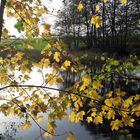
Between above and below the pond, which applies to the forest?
above

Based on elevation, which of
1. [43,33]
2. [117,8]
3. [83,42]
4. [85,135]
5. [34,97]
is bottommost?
[85,135]

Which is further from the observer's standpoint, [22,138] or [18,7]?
[22,138]

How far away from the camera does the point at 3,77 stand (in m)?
8.02

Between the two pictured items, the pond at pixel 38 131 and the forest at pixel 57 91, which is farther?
the pond at pixel 38 131

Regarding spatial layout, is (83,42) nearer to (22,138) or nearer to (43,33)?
(22,138)

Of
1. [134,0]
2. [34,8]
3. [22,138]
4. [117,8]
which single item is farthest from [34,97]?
[117,8]

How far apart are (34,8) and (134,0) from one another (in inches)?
2434

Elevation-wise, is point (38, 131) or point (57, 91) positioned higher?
point (57, 91)

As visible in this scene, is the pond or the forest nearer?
the forest

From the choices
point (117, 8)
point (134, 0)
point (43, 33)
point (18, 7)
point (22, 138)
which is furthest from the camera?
point (117, 8)

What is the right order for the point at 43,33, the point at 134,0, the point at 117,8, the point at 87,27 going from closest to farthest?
the point at 43,33 → the point at 134,0 → the point at 117,8 → the point at 87,27

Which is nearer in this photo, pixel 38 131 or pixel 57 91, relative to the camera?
pixel 38 131

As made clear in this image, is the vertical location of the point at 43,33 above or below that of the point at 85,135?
above

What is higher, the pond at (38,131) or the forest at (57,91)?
the forest at (57,91)
